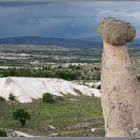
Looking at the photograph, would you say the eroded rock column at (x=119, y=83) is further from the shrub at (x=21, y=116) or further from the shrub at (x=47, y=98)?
the shrub at (x=47, y=98)

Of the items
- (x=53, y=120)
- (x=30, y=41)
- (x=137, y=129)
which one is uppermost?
(x=30, y=41)

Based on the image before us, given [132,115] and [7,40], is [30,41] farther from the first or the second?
[132,115]

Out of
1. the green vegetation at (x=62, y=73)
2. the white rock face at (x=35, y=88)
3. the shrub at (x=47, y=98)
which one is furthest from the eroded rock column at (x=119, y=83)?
the shrub at (x=47, y=98)

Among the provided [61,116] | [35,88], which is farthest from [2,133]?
[35,88]

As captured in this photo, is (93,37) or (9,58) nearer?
(93,37)

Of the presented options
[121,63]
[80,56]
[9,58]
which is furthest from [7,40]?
[121,63]

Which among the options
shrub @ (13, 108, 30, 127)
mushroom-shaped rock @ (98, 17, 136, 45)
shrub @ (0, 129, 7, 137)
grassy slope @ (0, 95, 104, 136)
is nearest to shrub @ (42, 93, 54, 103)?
grassy slope @ (0, 95, 104, 136)
